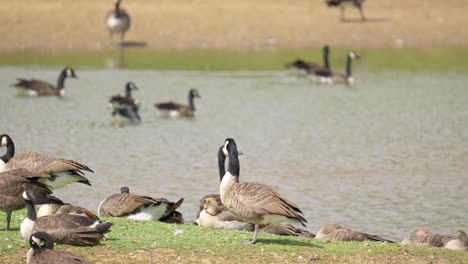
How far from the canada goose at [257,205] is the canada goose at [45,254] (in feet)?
5.59

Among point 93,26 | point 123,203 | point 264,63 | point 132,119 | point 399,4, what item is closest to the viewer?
point 123,203

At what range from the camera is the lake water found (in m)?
14.3

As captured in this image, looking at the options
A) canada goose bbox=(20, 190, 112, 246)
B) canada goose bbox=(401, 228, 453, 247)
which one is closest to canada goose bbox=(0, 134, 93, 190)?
canada goose bbox=(20, 190, 112, 246)

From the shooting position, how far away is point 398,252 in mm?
9562

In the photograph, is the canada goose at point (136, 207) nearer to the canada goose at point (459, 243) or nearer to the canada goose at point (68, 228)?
the canada goose at point (68, 228)

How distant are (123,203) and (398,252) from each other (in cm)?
Answer: 333

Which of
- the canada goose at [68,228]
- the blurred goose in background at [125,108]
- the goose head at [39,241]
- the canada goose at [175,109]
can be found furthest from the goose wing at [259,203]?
the canada goose at [175,109]

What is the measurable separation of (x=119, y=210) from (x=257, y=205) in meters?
2.62

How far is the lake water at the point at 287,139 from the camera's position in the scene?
46.8 ft

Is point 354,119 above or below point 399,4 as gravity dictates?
below

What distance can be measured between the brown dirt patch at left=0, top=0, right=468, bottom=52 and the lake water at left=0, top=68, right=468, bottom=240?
4.02 metres

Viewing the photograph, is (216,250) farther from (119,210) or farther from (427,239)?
(427,239)

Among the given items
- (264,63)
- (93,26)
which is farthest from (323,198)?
(93,26)

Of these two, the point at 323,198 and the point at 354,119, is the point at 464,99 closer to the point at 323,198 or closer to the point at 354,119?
the point at 354,119
